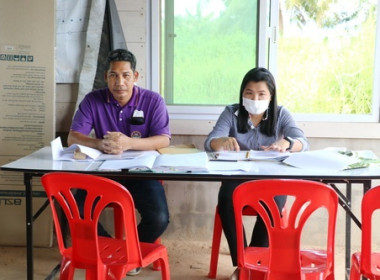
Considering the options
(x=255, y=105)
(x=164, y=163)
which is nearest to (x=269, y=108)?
(x=255, y=105)

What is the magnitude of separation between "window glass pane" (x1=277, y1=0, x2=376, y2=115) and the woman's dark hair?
21.3 inches

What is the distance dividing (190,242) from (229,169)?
1.29 meters

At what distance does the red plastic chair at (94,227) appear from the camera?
6.36 feet

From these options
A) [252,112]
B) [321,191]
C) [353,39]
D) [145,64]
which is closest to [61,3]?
[145,64]

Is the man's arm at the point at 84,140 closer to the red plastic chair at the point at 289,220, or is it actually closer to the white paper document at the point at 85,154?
the white paper document at the point at 85,154

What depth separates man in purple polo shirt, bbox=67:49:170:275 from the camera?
9.20ft

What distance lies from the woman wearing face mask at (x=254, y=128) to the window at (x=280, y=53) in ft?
1.63

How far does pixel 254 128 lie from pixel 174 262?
95 centimetres

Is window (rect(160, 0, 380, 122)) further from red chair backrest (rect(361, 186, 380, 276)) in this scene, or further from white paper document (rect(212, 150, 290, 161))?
red chair backrest (rect(361, 186, 380, 276))

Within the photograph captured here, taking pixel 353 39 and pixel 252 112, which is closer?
pixel 252 112

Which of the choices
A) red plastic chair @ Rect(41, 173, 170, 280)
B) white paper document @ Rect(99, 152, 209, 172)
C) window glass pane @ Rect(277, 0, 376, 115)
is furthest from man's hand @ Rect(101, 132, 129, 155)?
window glass pane @ Rect(277, 0, 376, 115)

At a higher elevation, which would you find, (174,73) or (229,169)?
(174,73)

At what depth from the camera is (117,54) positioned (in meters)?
2.90

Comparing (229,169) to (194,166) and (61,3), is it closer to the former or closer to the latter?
(194,166)
